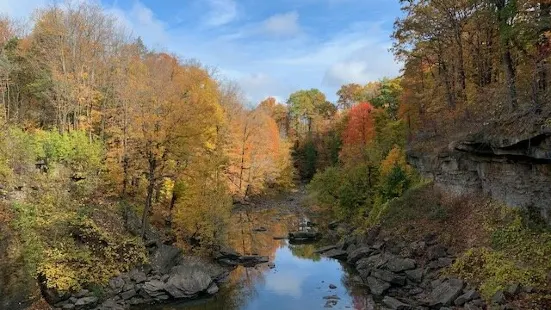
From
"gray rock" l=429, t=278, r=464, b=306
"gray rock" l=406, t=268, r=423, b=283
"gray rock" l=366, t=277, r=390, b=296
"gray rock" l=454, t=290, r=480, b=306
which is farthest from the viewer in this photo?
"gray rock" l=366, t=277, r=390, b=296

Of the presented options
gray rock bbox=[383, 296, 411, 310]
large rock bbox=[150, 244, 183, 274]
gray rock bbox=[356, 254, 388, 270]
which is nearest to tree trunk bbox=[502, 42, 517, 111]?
gray rock bbox=[383, 296, 411, 310]

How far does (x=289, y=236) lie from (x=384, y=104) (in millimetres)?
27343

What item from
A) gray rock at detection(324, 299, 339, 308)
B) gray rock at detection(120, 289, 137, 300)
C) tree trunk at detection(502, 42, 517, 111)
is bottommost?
gray rock at detection(324, 299, 339, 308)

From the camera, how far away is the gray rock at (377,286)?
20234 mm

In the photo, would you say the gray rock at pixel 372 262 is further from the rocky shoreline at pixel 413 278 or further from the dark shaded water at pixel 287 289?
the dark shaded water at pixel 287 289

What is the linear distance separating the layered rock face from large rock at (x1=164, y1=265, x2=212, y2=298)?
14379 mm

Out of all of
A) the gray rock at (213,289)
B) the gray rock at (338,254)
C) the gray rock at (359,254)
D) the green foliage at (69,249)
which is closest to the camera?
the green foliage at (69,249)

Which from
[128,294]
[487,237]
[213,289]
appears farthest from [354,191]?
[128,294]

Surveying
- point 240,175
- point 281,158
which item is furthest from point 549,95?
point 281,158

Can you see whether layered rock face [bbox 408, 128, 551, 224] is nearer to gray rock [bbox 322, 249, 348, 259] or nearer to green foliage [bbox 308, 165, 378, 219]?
gray rock [bbox 322, 249, 348, 259]

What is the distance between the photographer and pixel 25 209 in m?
19.3

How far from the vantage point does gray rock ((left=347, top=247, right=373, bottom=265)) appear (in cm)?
2570

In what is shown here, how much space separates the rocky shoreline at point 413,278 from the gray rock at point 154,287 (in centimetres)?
1023

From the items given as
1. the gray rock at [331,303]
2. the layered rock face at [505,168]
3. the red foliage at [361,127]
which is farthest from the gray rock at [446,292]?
the red foliage at [361,127]
